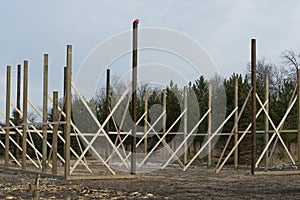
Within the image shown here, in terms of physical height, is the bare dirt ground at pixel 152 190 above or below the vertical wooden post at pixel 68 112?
below

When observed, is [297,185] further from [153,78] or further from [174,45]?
[153,78]

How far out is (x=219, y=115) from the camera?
80.6 feet

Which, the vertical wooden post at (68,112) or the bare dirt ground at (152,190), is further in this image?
the vertical wooden post at (68,112)

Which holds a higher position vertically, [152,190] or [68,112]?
[68,112]

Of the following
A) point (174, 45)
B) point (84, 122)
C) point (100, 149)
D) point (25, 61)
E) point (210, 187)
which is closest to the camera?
point (210, 187)

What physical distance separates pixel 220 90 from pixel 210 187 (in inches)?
567

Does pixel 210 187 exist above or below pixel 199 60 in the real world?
below

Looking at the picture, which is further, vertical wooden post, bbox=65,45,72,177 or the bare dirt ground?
vertical wooden post, bbox=65,45,72,177

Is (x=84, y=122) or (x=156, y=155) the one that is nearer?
(x=84, y=122)

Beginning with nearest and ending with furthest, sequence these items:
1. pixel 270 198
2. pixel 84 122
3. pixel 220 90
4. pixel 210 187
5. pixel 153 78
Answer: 1. pixel 270 198
2. pixel 210 187
3. pixel 153 78
4. pixel 84 122
5. pixel 220 90

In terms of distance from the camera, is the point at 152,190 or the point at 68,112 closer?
the point at 152,190

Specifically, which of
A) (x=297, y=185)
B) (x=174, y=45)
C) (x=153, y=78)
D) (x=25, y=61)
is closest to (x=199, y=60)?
(x=174, y=45)

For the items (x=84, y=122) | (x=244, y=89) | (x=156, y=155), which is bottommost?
(x=156, y=155)

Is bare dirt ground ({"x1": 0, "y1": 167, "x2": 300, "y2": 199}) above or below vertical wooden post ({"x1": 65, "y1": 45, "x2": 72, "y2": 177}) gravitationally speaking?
below
